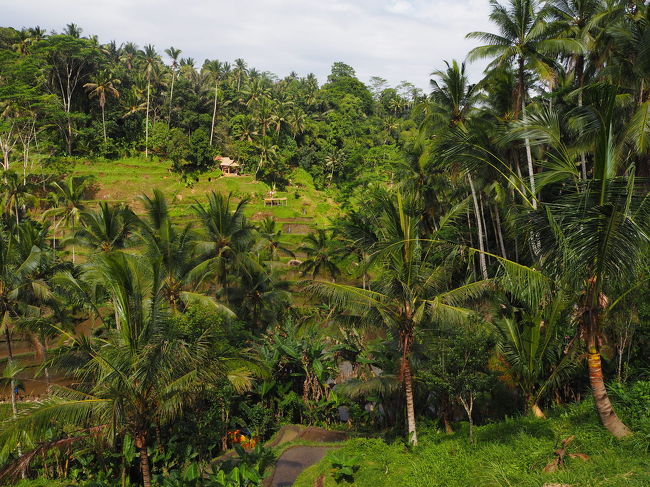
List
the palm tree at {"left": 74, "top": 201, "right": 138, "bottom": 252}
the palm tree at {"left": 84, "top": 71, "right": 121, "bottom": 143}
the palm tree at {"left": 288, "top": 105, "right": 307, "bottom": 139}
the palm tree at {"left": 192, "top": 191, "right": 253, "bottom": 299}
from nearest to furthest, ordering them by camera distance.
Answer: the palm tree at {"left": 192, "top": 191, "right": 253, "bottom": 299} → the palm tree at {"left": 74, "top": 201, "right": 138, "bottom": 252} → the palm tree at {"left": 84, "top": 71, "right": 121, "bottom": 143} → the palm tree at {"left": 288, "top": 105, "right": 307, "bottom": 139}

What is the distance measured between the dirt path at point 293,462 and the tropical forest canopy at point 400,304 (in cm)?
55

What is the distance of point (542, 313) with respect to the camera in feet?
39.2

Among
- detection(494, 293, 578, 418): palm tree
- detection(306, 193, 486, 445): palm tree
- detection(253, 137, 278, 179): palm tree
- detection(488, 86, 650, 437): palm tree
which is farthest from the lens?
detection(253, 137, 278, 179): palm tree

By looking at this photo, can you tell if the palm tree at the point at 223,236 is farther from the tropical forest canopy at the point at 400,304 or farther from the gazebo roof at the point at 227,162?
the gazebo roof at the point at 227,162

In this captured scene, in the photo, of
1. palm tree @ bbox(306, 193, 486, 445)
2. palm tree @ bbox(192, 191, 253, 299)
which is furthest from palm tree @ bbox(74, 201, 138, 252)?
palm tree @ bbox(306, 193, 486, 445)

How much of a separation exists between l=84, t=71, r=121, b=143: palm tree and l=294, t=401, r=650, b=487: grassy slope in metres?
50.6

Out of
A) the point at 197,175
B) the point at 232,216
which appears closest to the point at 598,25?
the point at 232,216

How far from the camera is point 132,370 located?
889cm

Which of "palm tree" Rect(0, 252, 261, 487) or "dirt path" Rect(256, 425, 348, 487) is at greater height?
"palm tree" Rect(0, 252, 261, 487)

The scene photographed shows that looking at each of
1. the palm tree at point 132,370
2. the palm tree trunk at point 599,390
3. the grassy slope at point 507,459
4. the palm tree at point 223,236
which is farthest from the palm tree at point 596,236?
the palm tree at point 223,236

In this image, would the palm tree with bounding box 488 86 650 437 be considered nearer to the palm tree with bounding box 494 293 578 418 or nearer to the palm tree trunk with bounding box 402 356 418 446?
the palm tree with bounding box 494 293 578 418

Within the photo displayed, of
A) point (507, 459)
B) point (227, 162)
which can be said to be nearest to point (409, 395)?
point (507, 459)

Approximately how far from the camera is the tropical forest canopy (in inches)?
318

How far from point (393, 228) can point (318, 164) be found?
5154 cm
